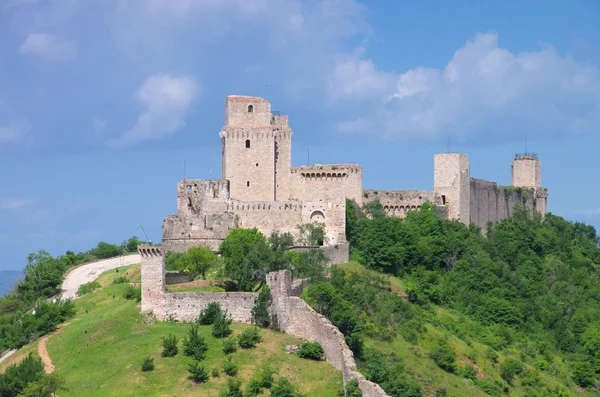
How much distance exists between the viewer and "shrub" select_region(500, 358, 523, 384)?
198 ft

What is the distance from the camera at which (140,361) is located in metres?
47.9

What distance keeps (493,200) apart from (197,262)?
3479 cm

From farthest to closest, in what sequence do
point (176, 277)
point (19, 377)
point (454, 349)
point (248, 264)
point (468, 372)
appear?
point (454, 349)
point (176, 277)
point (468, 372)
point (248, 264)
point (19, 377)

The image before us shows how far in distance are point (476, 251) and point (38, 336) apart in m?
31.9

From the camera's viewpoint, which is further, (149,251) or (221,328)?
(149,251)

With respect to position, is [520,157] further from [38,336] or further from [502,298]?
[38,336]

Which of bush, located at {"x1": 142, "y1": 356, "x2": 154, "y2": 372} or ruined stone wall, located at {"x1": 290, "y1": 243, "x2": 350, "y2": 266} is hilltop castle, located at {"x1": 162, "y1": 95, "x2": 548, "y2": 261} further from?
bush, located at {"x1": 142, "y1": 356, "x2": 154, "y2": 372}

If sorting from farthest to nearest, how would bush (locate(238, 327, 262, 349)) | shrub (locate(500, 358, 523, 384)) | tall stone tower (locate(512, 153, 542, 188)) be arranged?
tall stone tower (locate(512, 153, 542, 188)), shrub (locate(500, 358, 523, 384)), bush (locate(238, 327, 262, 349))

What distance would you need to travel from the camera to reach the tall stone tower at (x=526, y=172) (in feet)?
321

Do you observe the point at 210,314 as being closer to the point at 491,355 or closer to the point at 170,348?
the point at 170,348

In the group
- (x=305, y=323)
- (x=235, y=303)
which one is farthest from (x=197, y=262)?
(x=305, y=323)

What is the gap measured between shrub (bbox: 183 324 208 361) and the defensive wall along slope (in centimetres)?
384

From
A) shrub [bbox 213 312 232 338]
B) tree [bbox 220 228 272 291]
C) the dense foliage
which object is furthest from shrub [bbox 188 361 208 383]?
the dense foliage

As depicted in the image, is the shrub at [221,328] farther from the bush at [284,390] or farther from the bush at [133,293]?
the bush at [133,293]
